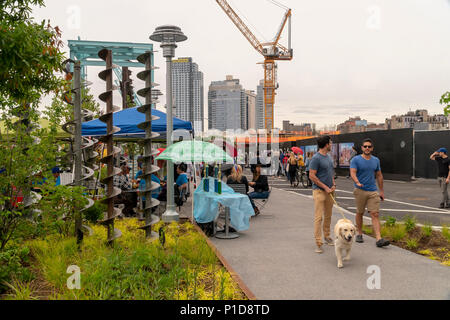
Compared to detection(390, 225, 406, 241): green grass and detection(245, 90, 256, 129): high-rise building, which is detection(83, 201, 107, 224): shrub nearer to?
detection(390, 225, 406, 241): green grass

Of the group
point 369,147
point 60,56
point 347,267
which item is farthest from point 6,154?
point 369,147

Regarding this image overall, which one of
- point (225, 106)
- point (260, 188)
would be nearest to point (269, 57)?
point (225, 106)

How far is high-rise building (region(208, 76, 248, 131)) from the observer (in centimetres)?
9739

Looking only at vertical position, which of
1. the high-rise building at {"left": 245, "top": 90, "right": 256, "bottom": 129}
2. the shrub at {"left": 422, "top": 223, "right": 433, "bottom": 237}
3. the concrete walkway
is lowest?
the concrete walkway

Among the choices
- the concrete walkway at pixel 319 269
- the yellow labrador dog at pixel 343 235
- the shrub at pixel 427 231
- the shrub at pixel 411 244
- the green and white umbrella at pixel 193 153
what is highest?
the green and white umbrella at pixel 193 153

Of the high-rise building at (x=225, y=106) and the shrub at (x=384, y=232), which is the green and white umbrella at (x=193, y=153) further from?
the high-rise building at (x=225, y=106)

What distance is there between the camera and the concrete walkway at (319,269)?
4816 mm

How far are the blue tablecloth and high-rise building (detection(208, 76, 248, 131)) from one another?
8248 cm

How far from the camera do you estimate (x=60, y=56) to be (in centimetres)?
544

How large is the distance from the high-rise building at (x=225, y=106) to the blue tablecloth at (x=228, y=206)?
82.5 m

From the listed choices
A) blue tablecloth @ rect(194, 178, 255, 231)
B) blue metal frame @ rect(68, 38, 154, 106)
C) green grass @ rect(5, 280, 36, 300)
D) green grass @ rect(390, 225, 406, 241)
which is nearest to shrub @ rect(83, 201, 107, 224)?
blue tablecloth @ rect(194, 178, 255, 231)

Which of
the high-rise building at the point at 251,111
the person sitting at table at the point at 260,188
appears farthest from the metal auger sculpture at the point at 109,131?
the high-rise building at the point at 251,111
